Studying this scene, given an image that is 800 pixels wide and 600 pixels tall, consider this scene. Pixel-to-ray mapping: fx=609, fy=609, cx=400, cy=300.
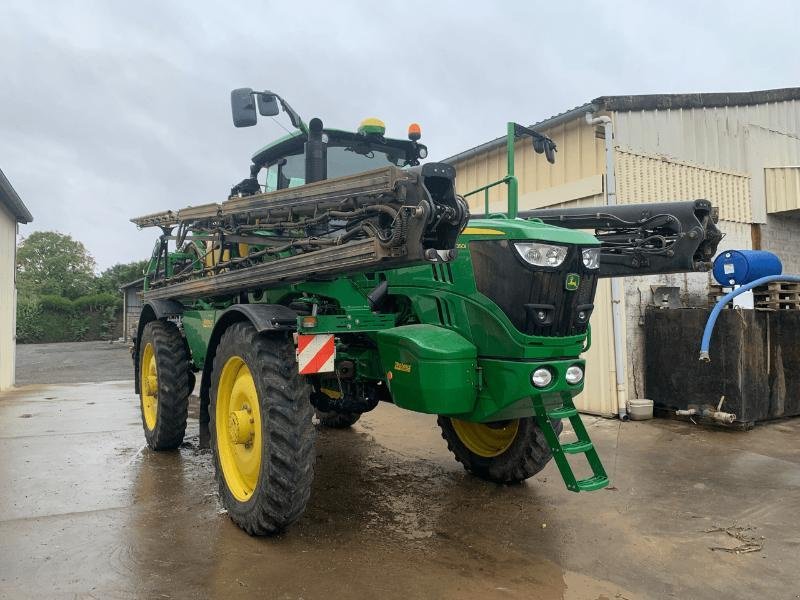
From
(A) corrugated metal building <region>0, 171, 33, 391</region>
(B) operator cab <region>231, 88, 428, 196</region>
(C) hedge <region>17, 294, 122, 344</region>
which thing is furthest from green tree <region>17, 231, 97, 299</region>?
(B) operator cab <region>231, 88, 428, 196</region>

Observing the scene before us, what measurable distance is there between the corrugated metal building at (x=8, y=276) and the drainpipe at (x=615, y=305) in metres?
9.50

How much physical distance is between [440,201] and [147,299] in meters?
4.26

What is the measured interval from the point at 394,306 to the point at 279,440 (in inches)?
49.4

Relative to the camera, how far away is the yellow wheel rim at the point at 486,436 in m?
4.70

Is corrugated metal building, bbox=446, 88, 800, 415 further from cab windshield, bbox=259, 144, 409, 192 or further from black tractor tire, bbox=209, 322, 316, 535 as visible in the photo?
black tractor tire, bbox=209, 322, 316, 535

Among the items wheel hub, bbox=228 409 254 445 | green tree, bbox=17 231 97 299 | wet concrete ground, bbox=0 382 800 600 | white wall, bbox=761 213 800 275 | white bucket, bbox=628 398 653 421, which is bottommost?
wet concrete ground, bbox=0 382 800 600

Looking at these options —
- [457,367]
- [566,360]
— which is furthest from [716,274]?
[457,367]

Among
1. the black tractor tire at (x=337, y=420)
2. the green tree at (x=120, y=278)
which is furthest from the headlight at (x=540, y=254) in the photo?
the green tree at (x=120, y=278)

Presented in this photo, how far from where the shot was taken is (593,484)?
347cm

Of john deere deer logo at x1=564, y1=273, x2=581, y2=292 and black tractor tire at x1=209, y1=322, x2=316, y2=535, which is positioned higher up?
john deere deer logo at x1=564, y1=273, x2=581, y2=292

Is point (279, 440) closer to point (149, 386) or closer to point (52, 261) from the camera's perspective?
point (149, 386)

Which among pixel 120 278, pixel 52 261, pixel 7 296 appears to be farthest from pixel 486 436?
pixel 52 261

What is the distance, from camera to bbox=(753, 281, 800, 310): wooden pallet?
7.46 meters

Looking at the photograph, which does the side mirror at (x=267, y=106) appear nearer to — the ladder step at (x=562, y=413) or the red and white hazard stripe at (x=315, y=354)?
the red and white hazard stripe at (x=315, y=354)
